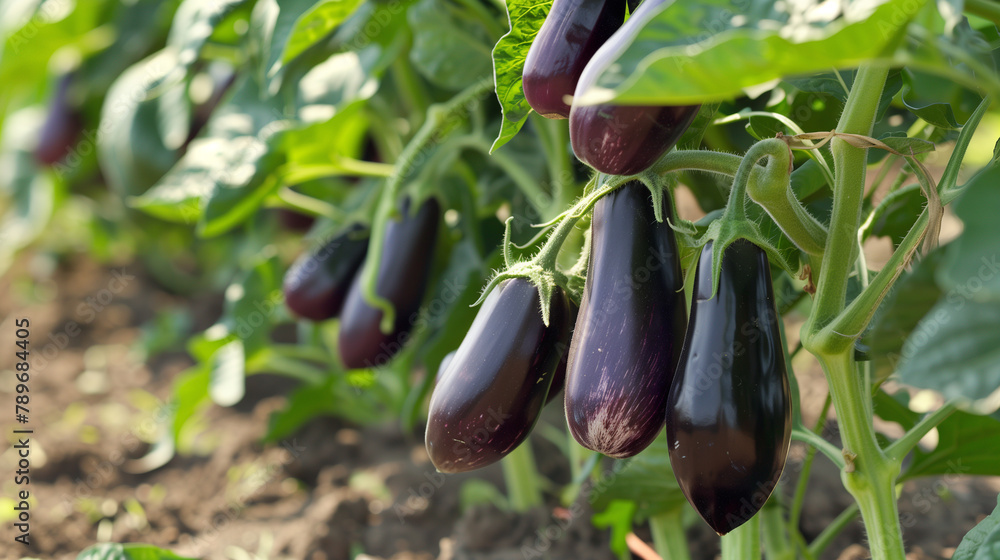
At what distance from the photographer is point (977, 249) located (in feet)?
0.99

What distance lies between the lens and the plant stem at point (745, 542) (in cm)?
55

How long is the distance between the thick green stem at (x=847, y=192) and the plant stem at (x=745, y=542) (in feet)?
0.57

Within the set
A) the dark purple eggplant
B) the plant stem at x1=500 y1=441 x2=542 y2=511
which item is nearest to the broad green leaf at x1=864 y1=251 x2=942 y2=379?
Answer: the plant stem at x1=500 y1=441 x2=542 y2=511

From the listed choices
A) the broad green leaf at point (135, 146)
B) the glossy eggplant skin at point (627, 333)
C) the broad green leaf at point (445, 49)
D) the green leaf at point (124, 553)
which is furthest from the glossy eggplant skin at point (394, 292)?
the broad green leaf at point (135, 146)

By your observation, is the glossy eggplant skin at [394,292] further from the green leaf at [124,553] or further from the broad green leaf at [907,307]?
the broad green leaf at [907,307]

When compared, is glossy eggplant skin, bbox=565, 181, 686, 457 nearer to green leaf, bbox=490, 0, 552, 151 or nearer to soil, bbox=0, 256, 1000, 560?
green leaf, bbox=490, 0, 552, 151

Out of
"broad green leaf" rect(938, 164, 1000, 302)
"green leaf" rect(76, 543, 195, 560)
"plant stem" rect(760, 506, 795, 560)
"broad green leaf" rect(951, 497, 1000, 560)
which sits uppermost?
"broad green leaf" rect(938, 164, 1000, 302)

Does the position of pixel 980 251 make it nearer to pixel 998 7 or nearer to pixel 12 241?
pixel 998 7

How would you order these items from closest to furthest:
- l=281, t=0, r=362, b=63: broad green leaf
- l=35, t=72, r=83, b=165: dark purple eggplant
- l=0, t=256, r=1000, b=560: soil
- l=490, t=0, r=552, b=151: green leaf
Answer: l=490, t=0, r=552, b=151: green leaf < l=281, t=0, r=362, b=63: broad green leaf < l=0, t=256, r=1000, b=560: soil < l=35, t=72, r=83, b=165: dark purple eggplant

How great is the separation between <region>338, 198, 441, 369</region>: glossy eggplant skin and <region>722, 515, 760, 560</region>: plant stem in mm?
401

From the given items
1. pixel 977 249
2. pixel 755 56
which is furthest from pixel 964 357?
pixel 755 56

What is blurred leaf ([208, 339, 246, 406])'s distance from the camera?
874 millimetres

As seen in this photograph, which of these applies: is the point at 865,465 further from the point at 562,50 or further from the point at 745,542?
the point at 562,50

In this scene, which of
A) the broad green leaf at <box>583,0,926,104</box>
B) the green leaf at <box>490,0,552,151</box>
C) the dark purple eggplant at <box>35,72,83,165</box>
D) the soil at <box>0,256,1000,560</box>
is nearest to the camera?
the broad green leaf at <box>583,0,926,104</box>
